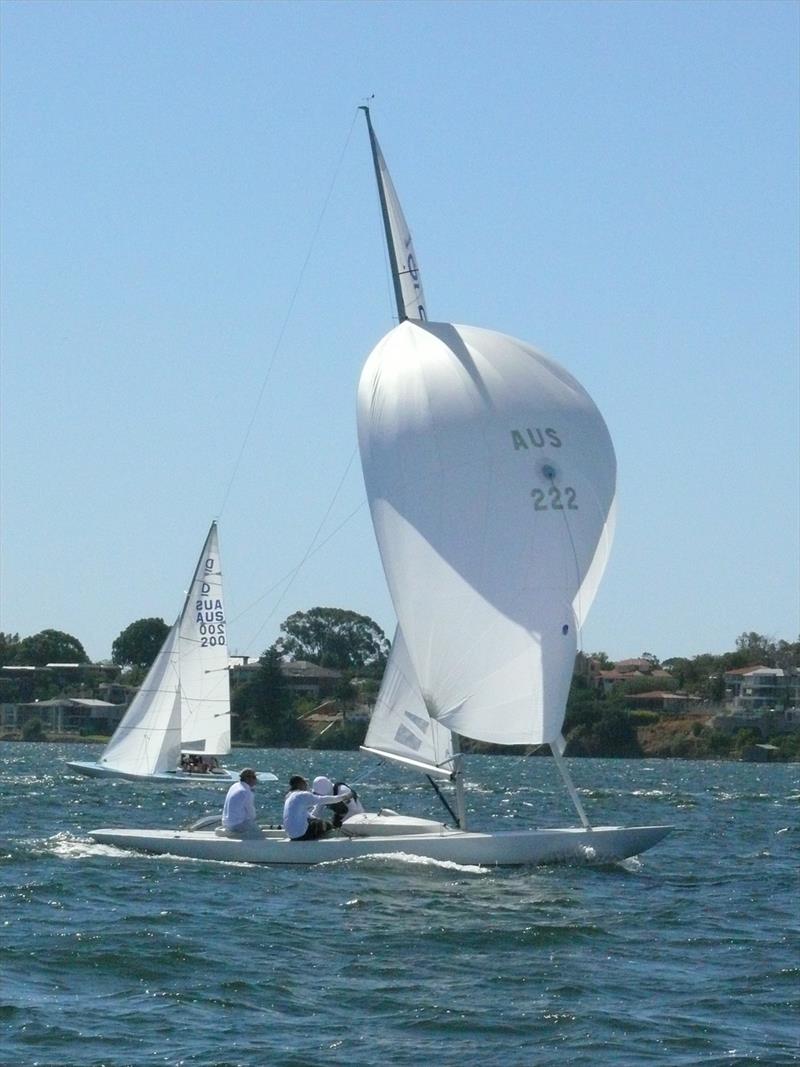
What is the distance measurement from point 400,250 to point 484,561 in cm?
476

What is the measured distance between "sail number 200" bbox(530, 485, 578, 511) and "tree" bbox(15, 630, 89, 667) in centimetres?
12480

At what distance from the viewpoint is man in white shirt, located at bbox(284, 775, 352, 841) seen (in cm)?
2086

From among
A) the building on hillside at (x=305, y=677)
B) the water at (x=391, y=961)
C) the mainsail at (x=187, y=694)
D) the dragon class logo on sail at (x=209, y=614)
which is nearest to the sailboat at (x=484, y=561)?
the water at (x=391, y=961)

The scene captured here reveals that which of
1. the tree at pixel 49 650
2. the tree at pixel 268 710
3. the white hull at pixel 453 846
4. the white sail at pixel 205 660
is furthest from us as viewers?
the tree at pixel 49 650

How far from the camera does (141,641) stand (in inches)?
5300

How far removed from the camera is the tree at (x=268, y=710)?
299 ft

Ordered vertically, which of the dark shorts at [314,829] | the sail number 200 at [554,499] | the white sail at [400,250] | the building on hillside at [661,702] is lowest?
the dark shorts at [314,829]

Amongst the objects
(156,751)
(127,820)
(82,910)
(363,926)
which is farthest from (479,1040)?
(156,751)

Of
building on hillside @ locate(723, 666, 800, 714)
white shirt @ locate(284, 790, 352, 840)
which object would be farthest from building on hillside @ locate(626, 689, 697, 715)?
white shirt @ locate(284, 790, 352, 840)

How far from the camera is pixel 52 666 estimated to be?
446 feet

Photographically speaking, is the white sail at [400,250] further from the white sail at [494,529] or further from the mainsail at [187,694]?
the mainsail at [187,694]

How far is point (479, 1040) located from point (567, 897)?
6.62 meters

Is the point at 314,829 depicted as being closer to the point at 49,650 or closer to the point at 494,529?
the point at 494,529

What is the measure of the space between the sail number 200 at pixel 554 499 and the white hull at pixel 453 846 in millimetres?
3455
